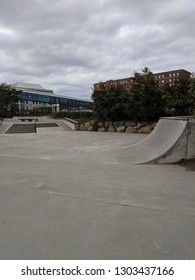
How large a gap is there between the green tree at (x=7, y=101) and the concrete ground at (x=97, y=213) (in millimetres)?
36089

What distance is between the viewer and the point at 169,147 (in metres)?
6.30

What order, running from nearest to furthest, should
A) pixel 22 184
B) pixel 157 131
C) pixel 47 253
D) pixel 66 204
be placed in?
1. pixel 47 253
2. pixel 66 204
3. pixel 22 184
4. pixel 157 131

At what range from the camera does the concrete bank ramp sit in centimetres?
612

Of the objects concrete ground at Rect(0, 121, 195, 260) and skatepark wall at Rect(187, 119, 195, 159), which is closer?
concrete ground at Rect(0, 121, 195, 260)

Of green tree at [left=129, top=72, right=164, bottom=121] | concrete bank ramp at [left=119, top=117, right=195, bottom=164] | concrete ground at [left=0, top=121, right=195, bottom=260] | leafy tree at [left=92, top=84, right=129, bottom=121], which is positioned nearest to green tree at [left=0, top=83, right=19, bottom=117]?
leafy tree at [left=92, top=84, right=129, bottom=121]

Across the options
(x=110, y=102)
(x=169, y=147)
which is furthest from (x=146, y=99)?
(x=169, y=147)

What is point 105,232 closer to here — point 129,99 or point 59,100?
point 129,99

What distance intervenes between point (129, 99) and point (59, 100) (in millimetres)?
77602

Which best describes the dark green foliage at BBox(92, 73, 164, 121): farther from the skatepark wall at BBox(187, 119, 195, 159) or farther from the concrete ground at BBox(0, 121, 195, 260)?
the concrete ground at BBox(0, 121, 195, 260)

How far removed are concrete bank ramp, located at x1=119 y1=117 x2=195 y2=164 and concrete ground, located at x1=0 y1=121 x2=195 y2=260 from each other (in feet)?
2.07

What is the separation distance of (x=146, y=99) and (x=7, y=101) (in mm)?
32886
